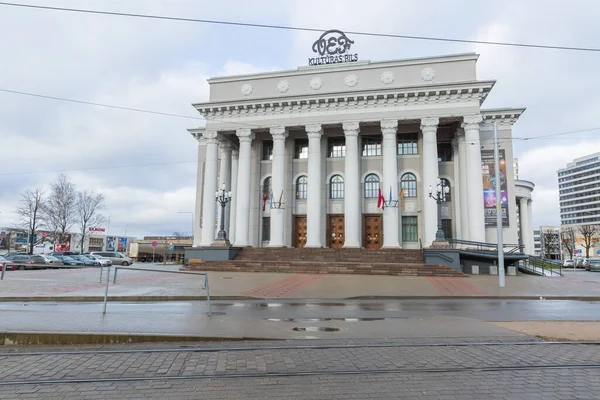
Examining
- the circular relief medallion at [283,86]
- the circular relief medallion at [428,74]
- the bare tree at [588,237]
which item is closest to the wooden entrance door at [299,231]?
the circular relief medallion at [283,86]

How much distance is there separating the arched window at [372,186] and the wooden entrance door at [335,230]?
3006 millimetres

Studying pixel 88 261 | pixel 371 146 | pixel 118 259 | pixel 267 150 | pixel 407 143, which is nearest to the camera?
pixel 407 143

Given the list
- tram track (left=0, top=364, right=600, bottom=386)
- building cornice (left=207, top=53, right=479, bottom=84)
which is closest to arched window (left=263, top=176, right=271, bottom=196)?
building cornice (left=207, top=53, right=479, bottom=84)

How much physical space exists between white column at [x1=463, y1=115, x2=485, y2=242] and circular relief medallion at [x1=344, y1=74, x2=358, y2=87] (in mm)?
9224

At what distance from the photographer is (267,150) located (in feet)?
125

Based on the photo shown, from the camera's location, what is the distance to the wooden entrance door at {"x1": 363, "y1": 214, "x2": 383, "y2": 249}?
3356 centimetres

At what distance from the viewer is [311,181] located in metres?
32.7

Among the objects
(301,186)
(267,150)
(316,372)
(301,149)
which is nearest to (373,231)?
(301,186)

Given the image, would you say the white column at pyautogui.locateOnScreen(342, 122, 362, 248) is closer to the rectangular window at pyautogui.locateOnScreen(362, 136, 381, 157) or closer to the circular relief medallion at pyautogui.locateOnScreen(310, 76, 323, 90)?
the rectangular window at pyautogui.locateOnScreen(362, 136, 381, 157)

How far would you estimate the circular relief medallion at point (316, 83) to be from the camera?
34.3 meters

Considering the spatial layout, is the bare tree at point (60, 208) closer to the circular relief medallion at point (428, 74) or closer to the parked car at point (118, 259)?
the parked car at point (118, 259)

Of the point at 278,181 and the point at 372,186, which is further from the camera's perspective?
the point at 372,186

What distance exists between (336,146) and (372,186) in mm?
5103

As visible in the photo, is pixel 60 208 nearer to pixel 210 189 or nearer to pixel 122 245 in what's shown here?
pixel 210 189
